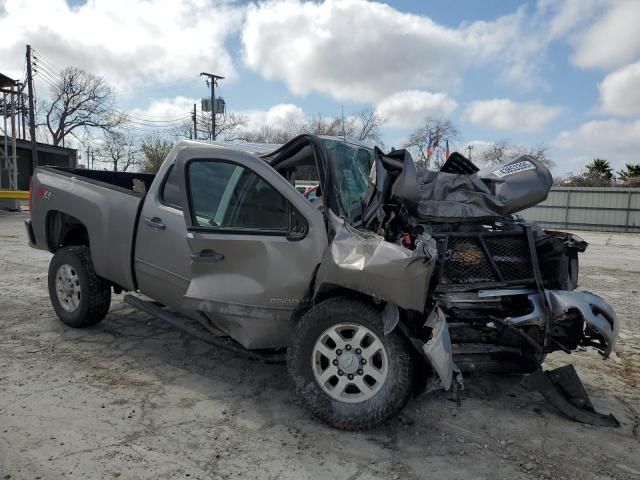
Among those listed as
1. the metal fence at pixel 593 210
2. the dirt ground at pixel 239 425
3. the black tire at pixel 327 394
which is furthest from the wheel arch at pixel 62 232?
the metal fence at pixel 593 210

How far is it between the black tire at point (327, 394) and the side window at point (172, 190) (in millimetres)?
1676

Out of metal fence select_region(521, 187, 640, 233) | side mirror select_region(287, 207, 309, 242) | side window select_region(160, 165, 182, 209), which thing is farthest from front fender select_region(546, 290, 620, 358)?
metal fence select_region(521, 187, 640, 233)

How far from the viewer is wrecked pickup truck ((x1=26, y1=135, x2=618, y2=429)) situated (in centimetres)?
308

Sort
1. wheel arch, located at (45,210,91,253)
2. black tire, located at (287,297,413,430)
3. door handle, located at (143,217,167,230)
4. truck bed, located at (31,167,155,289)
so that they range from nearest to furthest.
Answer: black tire, located at (287,297,413,430), door handle, located at (143,217,167,230), truck bed, located at (31,167,155,289), wheel arch, located at (45,210,91,253)

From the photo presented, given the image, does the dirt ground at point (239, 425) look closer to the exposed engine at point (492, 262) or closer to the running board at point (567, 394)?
the running board at point (567, 394)

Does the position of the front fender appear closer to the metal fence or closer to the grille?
the grille

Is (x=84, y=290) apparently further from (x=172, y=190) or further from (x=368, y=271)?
(x=368, y=271)

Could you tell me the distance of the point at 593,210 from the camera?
26109mm

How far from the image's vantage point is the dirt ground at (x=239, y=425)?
9.04 ft

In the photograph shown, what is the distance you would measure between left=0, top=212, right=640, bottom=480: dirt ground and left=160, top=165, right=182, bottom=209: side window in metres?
1.39

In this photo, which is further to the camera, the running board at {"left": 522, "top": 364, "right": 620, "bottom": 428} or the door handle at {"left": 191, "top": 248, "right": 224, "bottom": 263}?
the door handle at {"left": 191, "top": 248, "right": 224, "bottom": 263}

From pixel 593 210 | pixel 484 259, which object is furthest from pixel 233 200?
pixel 593 210

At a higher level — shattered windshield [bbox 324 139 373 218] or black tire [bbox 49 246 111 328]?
shattered windshield [bbox 324 139 373 218]

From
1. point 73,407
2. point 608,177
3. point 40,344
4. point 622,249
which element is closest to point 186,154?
point 73,407
